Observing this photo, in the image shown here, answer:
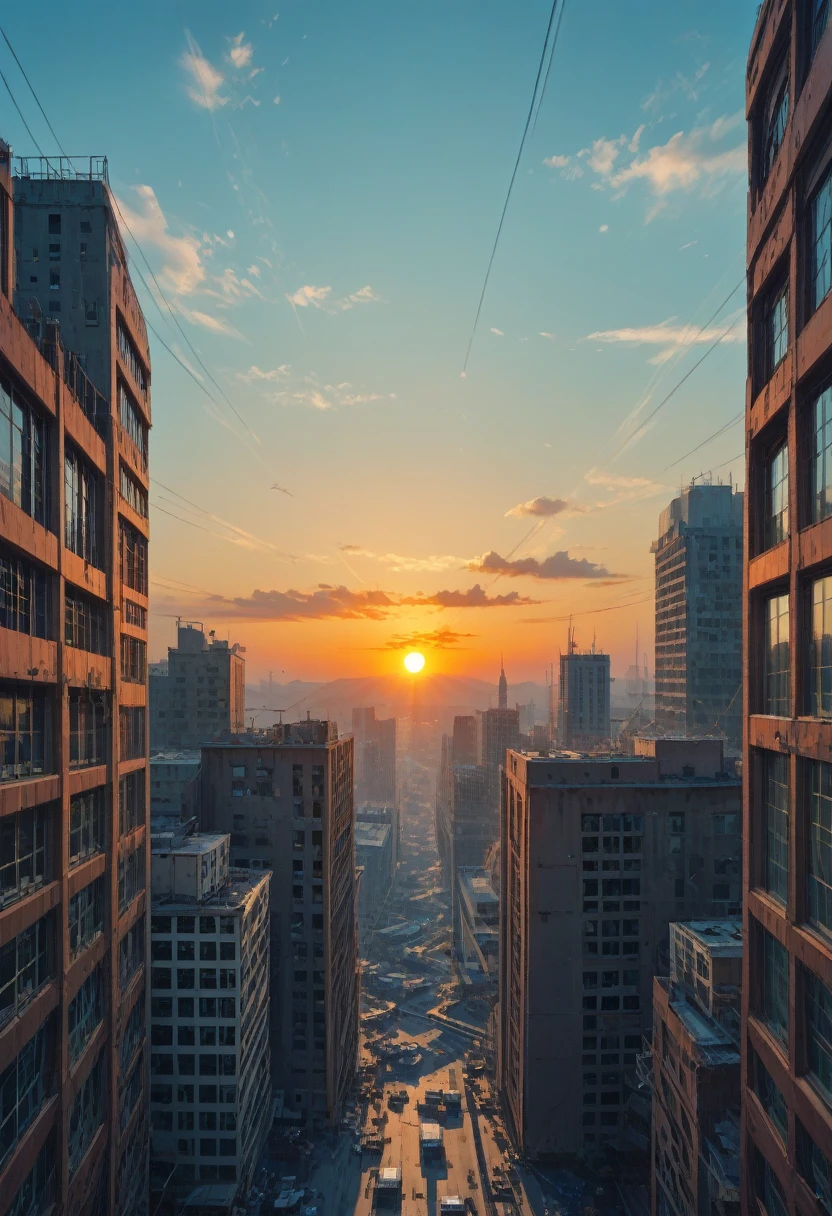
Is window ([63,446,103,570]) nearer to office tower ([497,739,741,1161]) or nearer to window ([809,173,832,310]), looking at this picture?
window ([809,173,832,310])

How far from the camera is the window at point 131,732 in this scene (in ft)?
97.2

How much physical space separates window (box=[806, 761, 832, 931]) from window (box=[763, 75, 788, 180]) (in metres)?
16.3

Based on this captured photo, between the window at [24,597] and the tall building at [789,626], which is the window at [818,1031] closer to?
the tall building at [789,626]

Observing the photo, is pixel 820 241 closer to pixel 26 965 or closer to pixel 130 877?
pixel 26 965

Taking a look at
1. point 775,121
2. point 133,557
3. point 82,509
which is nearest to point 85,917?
point 82,509

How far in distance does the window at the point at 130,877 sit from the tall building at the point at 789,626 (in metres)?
22.6

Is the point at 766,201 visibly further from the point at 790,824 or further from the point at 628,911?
the point at 628,911

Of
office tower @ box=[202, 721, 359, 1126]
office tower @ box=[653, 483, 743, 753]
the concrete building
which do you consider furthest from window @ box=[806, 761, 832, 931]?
office tower @ box=[653, 483, 743, 753]

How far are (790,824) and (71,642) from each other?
21345 mm

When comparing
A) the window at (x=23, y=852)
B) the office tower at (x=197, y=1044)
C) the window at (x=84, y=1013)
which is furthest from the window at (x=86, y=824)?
the office tower at (x=197, y=1044)

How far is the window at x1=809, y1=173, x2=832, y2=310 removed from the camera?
16.0 metres

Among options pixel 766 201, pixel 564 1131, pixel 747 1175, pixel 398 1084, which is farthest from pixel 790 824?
pixel 398 1084

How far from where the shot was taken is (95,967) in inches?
988

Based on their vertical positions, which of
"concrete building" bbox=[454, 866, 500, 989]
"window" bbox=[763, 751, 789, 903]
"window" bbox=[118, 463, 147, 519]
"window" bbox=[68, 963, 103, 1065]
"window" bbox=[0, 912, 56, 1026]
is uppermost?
"window" bbox=[118, 463, 147, 519]
